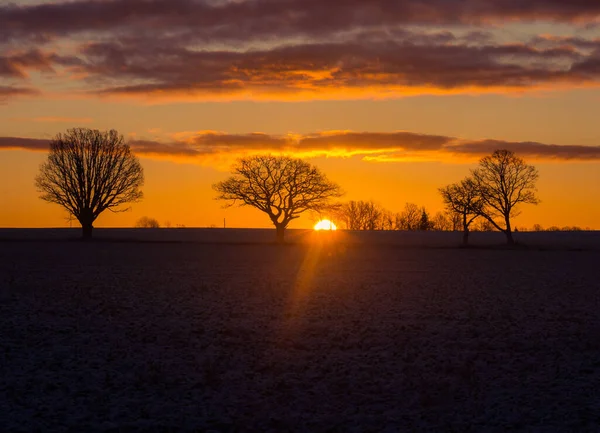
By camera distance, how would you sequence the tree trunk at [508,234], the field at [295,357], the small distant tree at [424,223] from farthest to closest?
Result: the small distant tree at [424,223], the tree trunk at [508,234], the field at [295,357]

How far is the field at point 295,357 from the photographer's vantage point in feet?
49.3

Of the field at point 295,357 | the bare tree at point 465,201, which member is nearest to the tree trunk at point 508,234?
the bare tree at point 465,201

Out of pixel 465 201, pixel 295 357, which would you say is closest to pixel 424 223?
pixel 465 201

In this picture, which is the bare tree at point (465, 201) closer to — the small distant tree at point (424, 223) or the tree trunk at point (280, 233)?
the tree trunk at point (280, 233)

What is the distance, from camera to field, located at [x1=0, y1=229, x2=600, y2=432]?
49.3ft

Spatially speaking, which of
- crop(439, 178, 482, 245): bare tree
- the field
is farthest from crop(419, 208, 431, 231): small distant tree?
the field

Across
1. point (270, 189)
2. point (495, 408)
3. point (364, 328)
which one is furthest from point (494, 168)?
point (495, 408)

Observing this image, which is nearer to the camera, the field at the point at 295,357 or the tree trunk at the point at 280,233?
the field at the point at 295,357

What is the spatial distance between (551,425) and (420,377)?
3.91 meters

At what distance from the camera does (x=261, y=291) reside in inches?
1244

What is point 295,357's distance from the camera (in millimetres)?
19500

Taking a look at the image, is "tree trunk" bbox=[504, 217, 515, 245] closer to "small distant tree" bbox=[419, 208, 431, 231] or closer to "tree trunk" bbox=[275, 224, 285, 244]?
"tree trunk" bbox=[275, 224, 285, 244]

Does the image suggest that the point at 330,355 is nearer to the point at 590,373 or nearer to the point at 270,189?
the point at 590,373

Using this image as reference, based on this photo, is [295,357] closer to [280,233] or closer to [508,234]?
[280,233]
